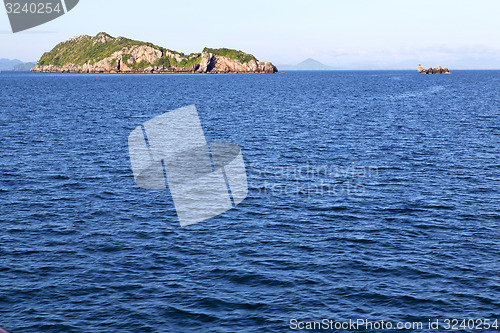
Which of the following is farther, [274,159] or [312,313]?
[274,159]

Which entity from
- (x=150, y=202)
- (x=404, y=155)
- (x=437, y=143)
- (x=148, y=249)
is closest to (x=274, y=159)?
(x=404, y=155)

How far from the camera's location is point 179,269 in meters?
32.5

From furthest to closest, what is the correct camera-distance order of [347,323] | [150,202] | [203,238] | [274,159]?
[274,159] < [150,202] < [203,238] < [347,323]

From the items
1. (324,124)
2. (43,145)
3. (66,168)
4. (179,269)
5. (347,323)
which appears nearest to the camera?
(347,323)

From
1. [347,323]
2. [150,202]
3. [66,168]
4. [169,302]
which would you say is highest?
[66,168]

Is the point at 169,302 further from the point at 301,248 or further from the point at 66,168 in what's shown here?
the point at 66,168

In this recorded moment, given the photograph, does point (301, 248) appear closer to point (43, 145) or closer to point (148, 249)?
point (148, 249)

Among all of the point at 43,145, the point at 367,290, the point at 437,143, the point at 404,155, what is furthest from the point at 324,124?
the point at 367,290

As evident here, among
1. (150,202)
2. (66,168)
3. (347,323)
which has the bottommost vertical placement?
(347,323)

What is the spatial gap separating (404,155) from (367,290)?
4399 centimetres

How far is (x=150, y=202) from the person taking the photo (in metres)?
47.9

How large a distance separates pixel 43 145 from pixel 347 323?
62762 millimetres

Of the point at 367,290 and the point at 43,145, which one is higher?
the point at 43,145

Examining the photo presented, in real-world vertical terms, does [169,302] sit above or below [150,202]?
below
